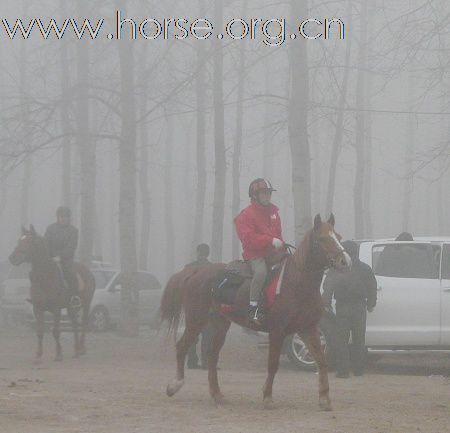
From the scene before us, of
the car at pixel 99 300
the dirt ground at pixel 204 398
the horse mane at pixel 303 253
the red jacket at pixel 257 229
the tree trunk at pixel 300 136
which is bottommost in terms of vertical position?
the dirt ground at pixel 204 398

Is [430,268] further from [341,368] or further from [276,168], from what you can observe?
[276,168]

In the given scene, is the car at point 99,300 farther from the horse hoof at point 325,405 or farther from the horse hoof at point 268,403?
the horse hoof at point 325,405

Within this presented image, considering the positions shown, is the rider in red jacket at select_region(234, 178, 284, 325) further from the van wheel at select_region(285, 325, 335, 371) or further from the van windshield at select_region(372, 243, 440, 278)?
the van windshield at select_region(372, 243, 440, 278)

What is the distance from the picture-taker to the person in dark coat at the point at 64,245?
19.5 meters

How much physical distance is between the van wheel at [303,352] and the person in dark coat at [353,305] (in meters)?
0.56

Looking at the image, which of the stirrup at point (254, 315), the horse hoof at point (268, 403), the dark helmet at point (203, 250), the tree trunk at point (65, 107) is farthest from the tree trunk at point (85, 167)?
the horse hoof at point (268, 403)

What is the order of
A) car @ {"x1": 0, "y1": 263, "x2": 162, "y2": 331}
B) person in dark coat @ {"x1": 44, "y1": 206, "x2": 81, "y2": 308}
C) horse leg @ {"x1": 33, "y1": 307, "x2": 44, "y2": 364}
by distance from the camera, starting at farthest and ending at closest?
car @ {"x1": 0, "y1": 263, "x2": 162, "y2": 331}, person in dark coat @ {"x1": 44, "y1": 206, "x2": 81, "y2": 308}, horse leg @ {"x1": 33, "y1": 307, "x2": 44, "y2": 364}

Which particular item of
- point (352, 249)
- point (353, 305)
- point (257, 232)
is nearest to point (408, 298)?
point (353, 305)

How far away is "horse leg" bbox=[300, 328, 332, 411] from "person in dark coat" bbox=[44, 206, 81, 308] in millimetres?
7983

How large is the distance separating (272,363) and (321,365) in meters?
0.54

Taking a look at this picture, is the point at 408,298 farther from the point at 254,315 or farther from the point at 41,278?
the point at 41,278

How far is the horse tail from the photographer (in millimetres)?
13750

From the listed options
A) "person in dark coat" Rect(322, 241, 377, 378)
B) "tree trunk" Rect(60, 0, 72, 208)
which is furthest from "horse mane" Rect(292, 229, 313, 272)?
"tree trunk" Rect(60, 0, 72, 208)

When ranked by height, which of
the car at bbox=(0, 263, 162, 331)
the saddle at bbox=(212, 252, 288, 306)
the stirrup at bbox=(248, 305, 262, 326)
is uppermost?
the saddle at bbox=(212, 252, 288, 306)
